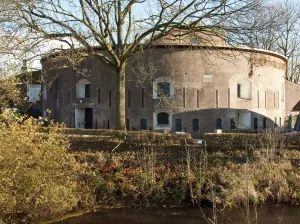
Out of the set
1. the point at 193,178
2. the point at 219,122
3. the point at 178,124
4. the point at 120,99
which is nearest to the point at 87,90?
the point at 178,124

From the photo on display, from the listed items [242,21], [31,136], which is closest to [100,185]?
[31,136]

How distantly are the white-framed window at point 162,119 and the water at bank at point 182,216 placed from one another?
49.2 ft

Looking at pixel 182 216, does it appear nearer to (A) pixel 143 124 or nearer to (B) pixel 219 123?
(A) pixel 143 124

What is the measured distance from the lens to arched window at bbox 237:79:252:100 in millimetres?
26508

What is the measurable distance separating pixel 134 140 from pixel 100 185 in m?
3.96

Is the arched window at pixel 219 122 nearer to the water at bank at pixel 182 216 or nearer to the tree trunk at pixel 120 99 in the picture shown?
the tree trunk at pixel 120 99

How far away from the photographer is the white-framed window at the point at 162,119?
25.0m

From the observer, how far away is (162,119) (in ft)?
82.7

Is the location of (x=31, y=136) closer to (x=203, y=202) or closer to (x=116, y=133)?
(x=203, y=202)

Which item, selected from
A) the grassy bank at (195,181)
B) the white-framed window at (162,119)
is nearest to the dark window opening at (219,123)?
the white-framed window at (162,119)

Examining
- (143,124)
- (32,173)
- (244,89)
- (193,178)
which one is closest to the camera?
(32,173)

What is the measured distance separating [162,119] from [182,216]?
1589 cm

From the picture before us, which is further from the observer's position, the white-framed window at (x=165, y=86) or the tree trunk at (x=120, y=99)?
the white-framed window at (x=165, y=86)

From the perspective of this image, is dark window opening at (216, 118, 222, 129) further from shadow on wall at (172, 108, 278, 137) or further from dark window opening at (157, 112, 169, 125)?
dark window opening at (157, 112, 169, 125)
